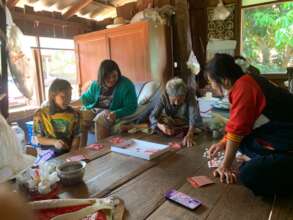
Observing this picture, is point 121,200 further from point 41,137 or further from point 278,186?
point 41,137

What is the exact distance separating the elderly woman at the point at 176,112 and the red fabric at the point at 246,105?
30.8 inches

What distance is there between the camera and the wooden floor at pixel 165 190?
96 centimetres

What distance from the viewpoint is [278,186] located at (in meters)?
1.06

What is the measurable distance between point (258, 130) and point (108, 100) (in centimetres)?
172

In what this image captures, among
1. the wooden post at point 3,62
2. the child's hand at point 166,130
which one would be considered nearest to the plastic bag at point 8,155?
the wooden post at point 3,62

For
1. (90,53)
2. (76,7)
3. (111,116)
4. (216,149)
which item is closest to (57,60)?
(90,53)

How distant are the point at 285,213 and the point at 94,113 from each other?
209 cm

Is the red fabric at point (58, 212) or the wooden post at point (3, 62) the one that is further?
the wooden post at point (3, 62)

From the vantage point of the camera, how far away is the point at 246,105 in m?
1.16

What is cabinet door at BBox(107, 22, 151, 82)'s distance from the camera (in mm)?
3564

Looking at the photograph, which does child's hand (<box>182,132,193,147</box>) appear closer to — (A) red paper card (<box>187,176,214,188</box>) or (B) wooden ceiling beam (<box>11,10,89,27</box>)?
(A) red paper card (<box>187,176,214,188</box>)

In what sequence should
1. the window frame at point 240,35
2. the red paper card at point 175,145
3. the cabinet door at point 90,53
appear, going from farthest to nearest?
the cabinet door at point 90,53 → the window frame at point 240,35 → the red paper card at point 175,145

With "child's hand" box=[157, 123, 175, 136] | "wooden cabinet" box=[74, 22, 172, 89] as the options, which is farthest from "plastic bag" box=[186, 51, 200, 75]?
"child's hand" box=[157, 123, 175, 136]

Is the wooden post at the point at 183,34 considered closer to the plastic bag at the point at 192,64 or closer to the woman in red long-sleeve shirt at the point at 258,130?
the plastic bag at the point at 192,64
